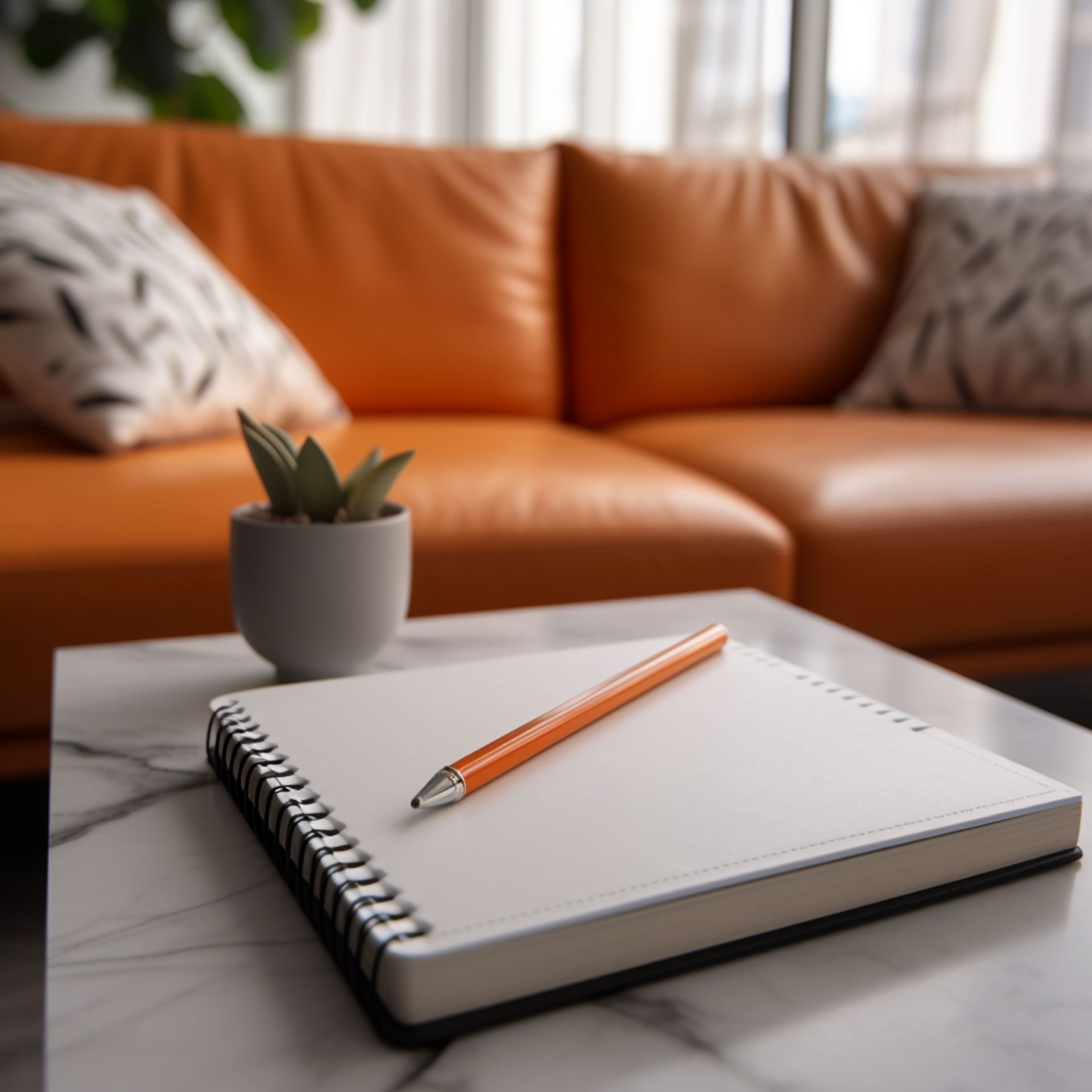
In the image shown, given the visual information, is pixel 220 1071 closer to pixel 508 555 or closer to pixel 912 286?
pixel 508 555

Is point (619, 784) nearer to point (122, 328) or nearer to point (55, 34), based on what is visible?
point (122, 328)

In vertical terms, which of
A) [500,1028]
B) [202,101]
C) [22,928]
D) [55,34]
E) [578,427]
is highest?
[55,34]

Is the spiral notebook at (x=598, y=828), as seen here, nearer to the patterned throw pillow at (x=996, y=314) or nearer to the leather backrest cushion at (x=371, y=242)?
the leather backrest cushion at (x=371, y=242)

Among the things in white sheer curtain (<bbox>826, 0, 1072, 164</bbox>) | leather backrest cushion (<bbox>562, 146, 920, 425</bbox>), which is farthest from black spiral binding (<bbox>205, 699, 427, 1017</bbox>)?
white sheer curtain (<bbox>826, 0, 1072, 164</bbox>)

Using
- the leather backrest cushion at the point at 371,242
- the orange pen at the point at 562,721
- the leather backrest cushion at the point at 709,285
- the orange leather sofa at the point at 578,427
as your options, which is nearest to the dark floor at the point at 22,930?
Result: the orange leather sofa at the point at 578,427

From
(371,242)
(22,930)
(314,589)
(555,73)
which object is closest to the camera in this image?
(314,589)

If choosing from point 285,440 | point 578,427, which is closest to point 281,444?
point 285,440

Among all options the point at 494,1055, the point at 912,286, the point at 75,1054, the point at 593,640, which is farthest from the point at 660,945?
the point at 912,286

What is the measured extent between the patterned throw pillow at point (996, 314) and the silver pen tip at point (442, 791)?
61.3 inches

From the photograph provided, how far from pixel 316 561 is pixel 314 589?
2 centimetres

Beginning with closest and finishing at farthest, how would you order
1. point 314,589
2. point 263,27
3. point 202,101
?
point 314,589 < point 263,27 < point 202,101

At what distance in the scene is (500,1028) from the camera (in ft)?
1.11

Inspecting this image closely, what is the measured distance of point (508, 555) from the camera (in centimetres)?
113

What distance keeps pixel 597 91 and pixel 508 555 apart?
2.67 m
